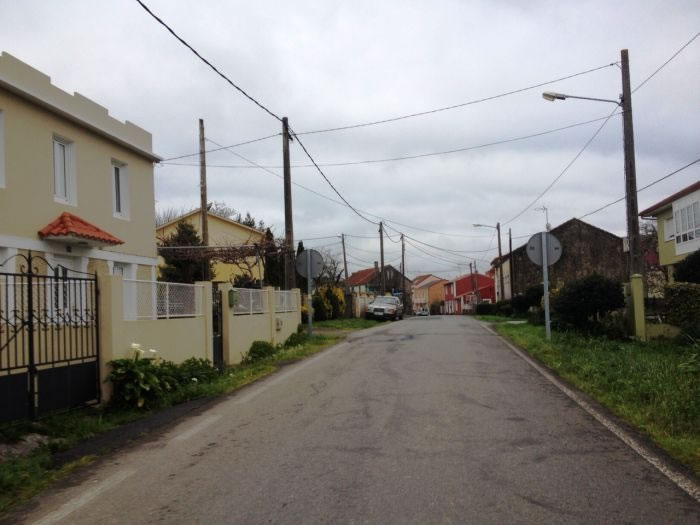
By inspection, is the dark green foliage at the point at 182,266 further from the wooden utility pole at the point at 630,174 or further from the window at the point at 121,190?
the wooden utility pole at the point at 630,174

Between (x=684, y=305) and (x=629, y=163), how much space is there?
12.5 ft

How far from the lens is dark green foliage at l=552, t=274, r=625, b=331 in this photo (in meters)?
17.9

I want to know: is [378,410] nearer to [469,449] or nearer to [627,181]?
[469,449]

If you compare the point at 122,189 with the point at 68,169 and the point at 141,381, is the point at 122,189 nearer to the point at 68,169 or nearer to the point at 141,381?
the point at 68,169

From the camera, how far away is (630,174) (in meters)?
16.5

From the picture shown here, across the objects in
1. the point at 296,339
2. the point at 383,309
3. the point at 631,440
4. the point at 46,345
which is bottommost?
the point at 631,440

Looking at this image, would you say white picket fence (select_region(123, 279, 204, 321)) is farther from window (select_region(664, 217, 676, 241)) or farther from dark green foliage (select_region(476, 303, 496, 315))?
dark green foliage (select_region(476, 303, 496, 315))

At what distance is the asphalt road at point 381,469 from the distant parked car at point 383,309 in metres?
31.4

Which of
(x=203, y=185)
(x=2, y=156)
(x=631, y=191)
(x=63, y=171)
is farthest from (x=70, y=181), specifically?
(x=631, y=191)

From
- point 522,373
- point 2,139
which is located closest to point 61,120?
point 2,139

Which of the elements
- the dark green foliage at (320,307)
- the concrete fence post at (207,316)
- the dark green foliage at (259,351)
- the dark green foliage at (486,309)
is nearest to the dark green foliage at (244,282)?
the dark green foliage at (320,307)

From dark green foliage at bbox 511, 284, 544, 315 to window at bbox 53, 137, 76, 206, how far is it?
32682mm

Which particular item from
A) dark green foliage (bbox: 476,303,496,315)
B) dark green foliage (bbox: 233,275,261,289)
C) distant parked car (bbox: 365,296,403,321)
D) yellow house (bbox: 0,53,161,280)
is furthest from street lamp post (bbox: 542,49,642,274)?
dark green foliage (bbox: 476,303,496,315)

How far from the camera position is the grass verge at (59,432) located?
537cm
